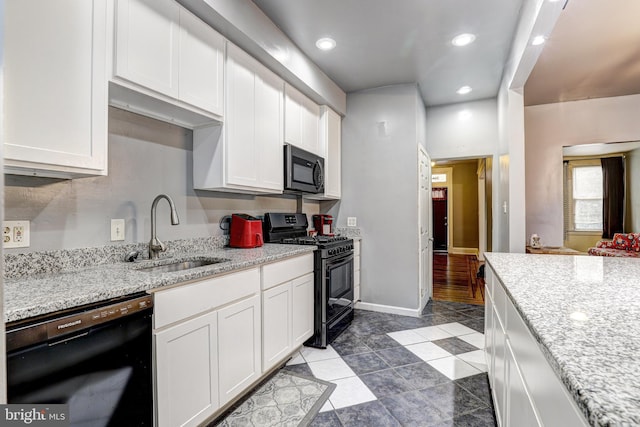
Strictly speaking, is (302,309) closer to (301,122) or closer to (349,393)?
(349,393)

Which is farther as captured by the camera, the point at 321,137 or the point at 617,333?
the point at 321,137

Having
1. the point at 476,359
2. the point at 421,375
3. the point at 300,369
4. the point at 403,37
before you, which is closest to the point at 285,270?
the point at 300,369

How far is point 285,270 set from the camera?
7.54 feet

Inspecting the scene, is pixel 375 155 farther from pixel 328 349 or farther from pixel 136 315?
pixel 136 315

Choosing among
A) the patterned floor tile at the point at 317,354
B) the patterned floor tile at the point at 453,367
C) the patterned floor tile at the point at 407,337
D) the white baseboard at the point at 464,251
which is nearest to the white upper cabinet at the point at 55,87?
the patterned floor tile at the point at 317,354

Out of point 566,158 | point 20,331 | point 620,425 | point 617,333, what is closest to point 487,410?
point 617,333

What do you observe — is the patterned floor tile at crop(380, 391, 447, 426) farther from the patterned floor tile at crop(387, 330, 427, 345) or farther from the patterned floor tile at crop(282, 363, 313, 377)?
the patterned floor tile at crop(387, 330, 427, 345)

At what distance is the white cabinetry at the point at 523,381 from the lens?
68cm

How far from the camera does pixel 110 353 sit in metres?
1.16

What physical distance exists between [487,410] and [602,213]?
10.7 feet

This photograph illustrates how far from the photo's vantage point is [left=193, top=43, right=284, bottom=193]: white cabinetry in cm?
216

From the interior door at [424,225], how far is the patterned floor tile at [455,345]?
2.39 ft

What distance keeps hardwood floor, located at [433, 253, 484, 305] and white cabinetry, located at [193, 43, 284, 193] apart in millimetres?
3100

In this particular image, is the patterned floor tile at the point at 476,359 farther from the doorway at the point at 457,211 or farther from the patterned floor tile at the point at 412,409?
the doorway at the point at 457,211
